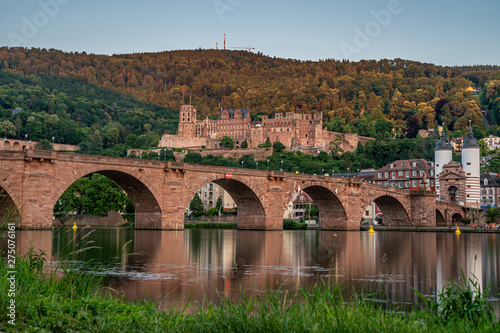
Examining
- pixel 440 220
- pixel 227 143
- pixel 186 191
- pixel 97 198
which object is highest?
pixel 227 143

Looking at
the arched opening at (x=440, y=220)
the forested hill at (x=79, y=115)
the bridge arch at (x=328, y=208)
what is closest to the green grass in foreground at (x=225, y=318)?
the bridge arch at (x=328, y=208)

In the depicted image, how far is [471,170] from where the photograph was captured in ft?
216

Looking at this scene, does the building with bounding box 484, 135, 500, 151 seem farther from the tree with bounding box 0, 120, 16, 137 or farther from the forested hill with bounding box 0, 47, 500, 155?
the tree with bounding box 0, 120, 16, 137

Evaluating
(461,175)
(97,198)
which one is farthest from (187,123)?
(461,175)

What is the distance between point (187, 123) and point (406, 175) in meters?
84.2

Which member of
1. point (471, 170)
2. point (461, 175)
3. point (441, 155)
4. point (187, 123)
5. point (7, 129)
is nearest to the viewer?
point (471, 170)

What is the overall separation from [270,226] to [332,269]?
1229 inches

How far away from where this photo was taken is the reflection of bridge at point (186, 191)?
34.5 meters

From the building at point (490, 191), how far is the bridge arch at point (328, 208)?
→ 103ft

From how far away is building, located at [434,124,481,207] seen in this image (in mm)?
65750

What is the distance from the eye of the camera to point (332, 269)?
18109 mm

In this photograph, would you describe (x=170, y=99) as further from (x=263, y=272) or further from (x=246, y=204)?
(x=263, y=272)

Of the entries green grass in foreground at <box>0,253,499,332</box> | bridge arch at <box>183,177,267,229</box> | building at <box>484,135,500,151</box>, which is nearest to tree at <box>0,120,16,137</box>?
bridge arch at <box>183,177,267,229</box>

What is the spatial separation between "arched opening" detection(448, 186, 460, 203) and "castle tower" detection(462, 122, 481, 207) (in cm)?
258
